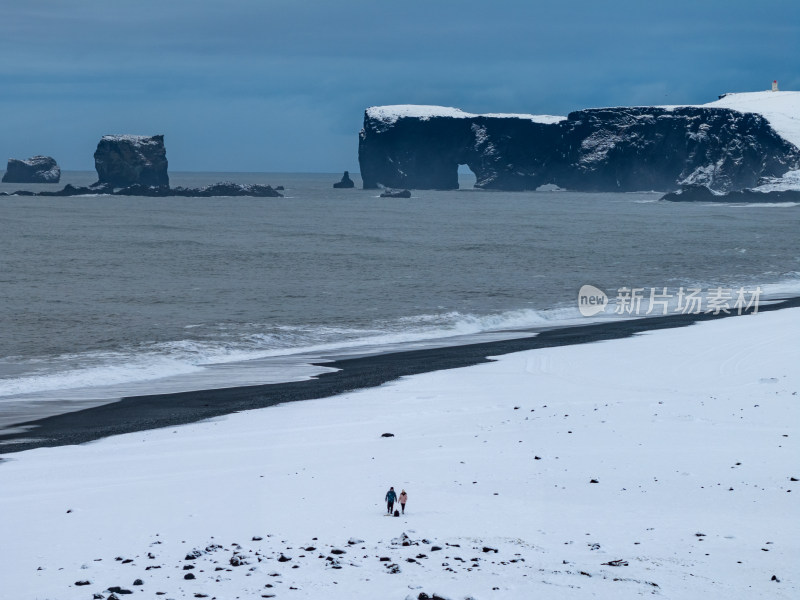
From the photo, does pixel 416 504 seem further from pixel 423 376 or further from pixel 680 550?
pixel 423 376

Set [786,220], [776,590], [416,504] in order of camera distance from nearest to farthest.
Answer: [776,590], [416,504], [786,220]

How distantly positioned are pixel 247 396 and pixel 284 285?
22626mm

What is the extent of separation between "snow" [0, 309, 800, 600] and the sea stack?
172 metres

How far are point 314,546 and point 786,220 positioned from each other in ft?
335

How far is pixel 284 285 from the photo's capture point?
139ft

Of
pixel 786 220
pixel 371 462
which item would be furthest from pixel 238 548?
pixel 786 220

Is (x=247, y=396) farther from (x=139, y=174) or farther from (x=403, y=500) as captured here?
(x=139, y=174)

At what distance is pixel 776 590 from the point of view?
8906mm

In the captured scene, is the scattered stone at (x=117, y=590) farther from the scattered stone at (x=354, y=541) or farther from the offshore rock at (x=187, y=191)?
the offshore rock at (x=187, y=191)

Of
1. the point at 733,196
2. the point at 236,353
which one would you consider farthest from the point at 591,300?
the point at 733,196

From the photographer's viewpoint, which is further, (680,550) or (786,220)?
(786,220)

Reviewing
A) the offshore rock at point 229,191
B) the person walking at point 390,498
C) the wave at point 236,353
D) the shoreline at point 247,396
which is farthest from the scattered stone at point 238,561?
the offshore rock at point 229,191

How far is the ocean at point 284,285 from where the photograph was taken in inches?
960

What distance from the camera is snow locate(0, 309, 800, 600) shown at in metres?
9.18
